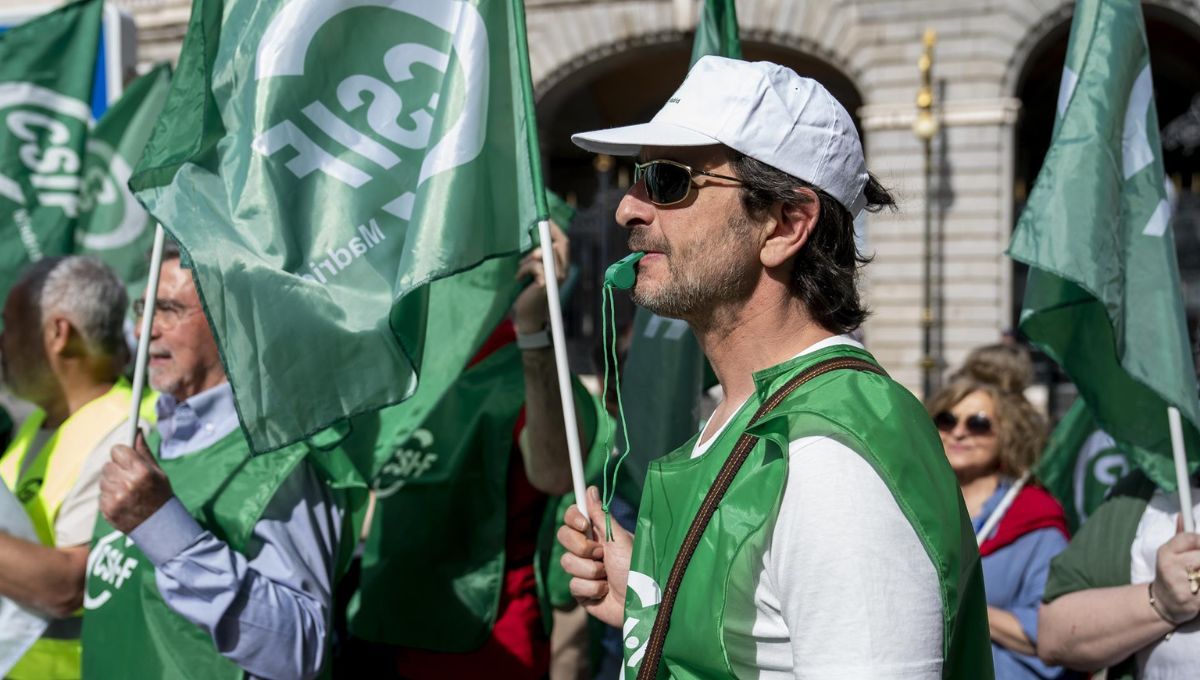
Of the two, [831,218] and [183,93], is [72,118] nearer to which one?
[183,93]

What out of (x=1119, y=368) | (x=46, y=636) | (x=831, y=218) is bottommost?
(x=46, y=636)

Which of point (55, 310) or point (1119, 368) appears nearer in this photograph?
point (1119, 368)

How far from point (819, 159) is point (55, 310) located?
2.29 metres

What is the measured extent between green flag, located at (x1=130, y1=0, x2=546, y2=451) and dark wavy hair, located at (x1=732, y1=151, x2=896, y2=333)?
0.70m

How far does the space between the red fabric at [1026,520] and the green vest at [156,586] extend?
1824 millimetres

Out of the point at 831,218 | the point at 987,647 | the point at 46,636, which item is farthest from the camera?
the point at 46,636

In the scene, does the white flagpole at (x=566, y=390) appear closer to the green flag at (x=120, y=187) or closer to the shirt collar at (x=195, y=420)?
the shirt collar at (x=195, y=420)

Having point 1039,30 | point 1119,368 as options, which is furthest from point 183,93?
point 1039,30

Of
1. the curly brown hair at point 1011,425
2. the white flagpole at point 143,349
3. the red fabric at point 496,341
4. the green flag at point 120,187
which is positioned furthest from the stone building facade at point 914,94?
the white flagpole at point 143,349

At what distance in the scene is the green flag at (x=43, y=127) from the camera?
15.6ft

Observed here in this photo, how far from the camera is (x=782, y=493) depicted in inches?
55.7

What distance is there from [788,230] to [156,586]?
1473 millimetres

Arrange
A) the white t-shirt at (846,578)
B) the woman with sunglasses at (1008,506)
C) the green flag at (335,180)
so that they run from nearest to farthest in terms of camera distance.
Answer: the white t-shirt at (846,578) < the green flag at (335,180) < the woman with sunglasses at (1008,506)

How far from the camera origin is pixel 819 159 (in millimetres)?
1643
